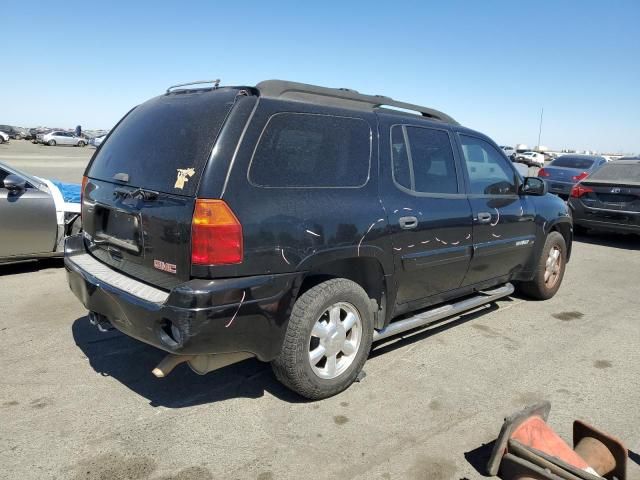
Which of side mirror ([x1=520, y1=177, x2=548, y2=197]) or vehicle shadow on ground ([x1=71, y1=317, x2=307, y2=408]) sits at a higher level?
side mirror ([x1=520, y1=177, x2=548, y2=197])

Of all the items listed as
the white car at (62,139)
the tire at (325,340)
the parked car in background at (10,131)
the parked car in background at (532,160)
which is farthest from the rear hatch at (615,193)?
the parked car in background at (10,131)

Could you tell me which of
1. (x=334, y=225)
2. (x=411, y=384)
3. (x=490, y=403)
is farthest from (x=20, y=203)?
(x=490, y=403)

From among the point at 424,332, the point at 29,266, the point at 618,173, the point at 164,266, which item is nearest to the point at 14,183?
the point at 29,266

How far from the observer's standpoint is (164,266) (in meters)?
2.90

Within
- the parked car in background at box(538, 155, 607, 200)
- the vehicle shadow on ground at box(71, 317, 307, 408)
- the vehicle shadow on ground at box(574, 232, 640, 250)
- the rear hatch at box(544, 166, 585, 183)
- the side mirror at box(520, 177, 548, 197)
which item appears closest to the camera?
the vehicle shadow on ground at box(71, 317, 307, 408)

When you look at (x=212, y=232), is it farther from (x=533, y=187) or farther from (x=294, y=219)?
(x=533, y=187)

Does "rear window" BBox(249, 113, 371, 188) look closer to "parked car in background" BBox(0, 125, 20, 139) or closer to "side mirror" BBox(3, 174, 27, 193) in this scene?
"side mirror" BBox(3, 174, 27, 193)

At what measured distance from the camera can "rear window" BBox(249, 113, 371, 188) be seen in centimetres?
294

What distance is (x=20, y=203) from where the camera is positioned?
18.6 ft

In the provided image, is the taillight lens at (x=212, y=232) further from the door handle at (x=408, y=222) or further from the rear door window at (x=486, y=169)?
the rear door window at (x=486, y=169)

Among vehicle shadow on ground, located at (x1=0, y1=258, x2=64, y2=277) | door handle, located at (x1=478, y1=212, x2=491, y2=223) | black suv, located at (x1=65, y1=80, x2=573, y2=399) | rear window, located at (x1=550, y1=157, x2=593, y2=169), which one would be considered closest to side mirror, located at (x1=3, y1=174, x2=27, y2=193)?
vehicle shadow on ground, located at (x1=0, y1=258, x2=64, y2=277)

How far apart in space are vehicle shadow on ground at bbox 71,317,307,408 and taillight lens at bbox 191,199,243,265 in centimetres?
111

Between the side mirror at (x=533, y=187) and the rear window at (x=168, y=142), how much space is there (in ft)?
10.6

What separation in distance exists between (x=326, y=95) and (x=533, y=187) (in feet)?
8.46
